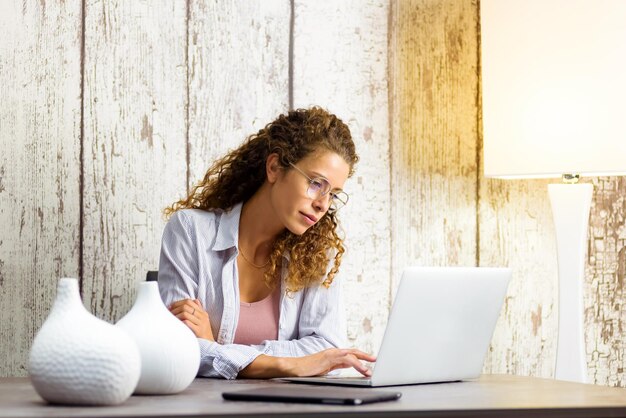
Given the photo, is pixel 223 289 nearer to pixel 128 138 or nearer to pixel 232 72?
pixel 128 138

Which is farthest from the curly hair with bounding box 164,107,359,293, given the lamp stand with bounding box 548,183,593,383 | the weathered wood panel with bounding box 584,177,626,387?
the weathered wood panel with bounding box 584,177,626,387

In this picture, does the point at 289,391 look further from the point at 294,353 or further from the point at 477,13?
the point at 477,13

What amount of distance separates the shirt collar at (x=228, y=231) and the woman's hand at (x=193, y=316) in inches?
7.3

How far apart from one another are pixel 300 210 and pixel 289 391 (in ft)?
2.87

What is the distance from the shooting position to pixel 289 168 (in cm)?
218

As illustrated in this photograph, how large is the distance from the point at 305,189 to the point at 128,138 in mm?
561

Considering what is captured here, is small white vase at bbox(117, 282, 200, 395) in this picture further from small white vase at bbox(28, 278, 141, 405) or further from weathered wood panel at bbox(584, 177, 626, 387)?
weathered wood panel at bbox(584, 177, 626, 387)

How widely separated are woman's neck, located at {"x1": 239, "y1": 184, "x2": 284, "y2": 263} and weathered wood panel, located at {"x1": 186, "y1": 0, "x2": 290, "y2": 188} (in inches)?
11.9

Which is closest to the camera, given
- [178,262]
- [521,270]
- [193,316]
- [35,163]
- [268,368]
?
[268,368]

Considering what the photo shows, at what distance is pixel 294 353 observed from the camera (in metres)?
2.03

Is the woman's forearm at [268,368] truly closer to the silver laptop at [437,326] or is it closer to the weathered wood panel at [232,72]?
the silver laptop at [437,326]

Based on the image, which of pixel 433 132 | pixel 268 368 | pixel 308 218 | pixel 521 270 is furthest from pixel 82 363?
pixel 521 270

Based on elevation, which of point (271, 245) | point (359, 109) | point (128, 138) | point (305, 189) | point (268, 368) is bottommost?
point (268, 368)

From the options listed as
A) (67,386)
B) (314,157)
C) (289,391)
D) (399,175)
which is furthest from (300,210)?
(67,386)
